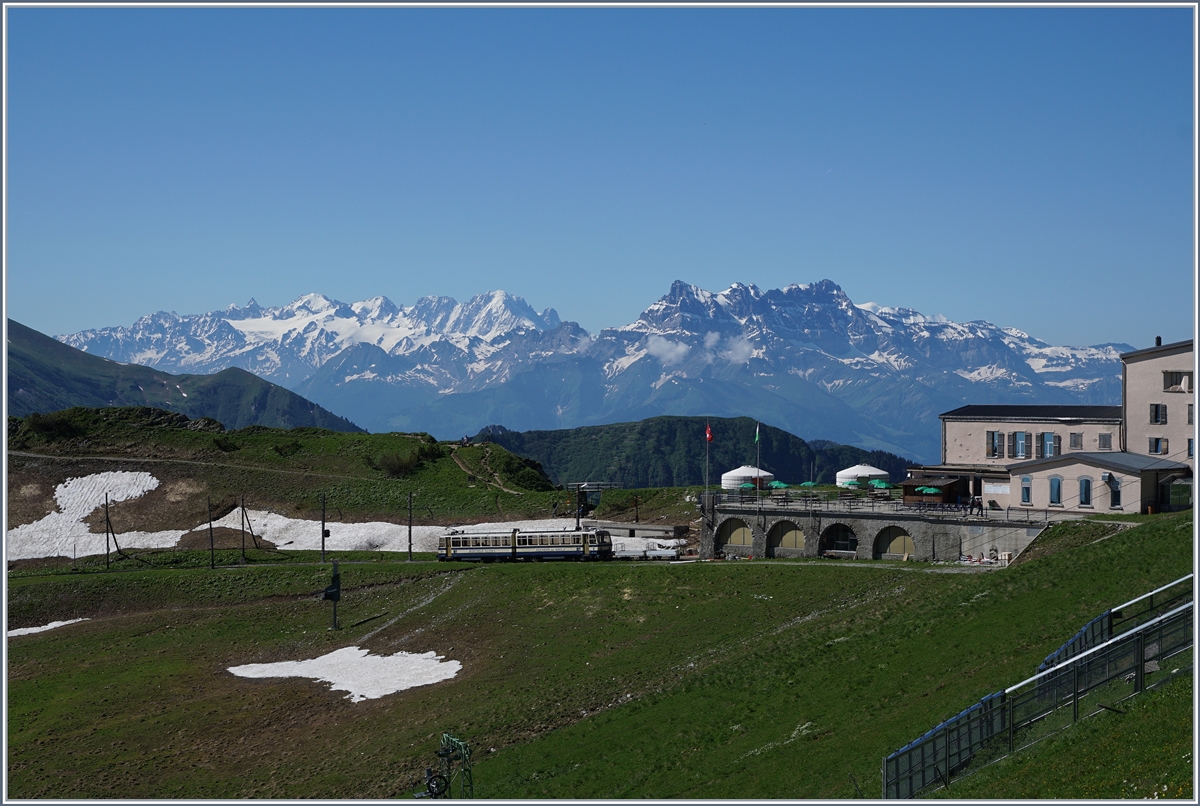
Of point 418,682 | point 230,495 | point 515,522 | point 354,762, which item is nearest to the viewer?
point 354,762

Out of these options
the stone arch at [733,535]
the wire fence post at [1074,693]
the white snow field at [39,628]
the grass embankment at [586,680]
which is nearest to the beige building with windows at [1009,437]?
the stone arch at [733,535]

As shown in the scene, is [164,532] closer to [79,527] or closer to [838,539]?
[79,527]

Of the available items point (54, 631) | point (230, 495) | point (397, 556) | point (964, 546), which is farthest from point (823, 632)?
point (230, 495)

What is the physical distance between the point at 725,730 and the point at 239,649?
43.5 meters

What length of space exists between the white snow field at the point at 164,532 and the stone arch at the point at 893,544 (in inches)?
984

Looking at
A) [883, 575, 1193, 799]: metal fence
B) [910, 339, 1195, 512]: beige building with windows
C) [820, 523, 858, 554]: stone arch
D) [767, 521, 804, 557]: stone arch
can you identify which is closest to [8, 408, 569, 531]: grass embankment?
[767, 521, 804, 557]: stone arch

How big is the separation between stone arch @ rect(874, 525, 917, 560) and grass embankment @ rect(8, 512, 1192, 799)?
575cm

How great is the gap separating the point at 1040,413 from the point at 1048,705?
62.5 metres

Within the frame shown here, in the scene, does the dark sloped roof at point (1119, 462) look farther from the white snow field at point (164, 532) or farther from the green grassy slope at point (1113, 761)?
the green grassy slope at point (1113, 761)

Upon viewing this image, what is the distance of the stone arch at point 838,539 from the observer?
7488 centimetres

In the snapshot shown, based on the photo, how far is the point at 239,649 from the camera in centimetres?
7325

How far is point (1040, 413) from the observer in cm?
8744

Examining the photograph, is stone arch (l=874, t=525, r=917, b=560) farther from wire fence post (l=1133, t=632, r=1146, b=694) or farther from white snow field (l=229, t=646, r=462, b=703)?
wire fence post (l=1133, t=632, r=1146, b=694)

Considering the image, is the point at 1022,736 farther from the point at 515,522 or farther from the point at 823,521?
the point at 515,522
